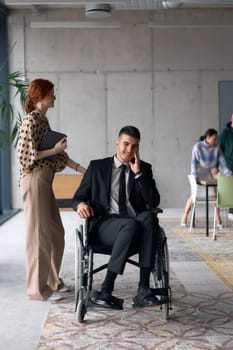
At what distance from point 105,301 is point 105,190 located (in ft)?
2.49

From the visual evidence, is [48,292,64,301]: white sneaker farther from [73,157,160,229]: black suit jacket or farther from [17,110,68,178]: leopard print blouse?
[17,110,68,178]: leopard print blouse

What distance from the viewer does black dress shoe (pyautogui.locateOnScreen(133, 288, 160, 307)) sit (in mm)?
3381

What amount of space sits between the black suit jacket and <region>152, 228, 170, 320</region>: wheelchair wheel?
1.02 ft

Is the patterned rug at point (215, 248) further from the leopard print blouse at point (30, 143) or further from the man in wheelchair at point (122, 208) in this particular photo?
the leopard print blouse at point (30, 143)

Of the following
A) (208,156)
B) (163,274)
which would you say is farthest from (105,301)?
(208,156)

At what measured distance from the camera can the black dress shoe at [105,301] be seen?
3.39 m

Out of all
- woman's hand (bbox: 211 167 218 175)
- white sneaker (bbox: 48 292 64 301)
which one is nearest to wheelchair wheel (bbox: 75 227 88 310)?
white sneaker (bbox: 48 292 64 301)

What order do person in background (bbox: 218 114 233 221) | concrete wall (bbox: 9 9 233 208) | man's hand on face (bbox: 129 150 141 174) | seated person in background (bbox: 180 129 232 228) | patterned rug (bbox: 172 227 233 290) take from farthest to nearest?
concrete wall (bbox: 9 9 233 208) < person in background (bbox: 218 114 233 221) < seated person in background (bbox: 180 129 232 228) < patterned rug (bbox: 172 227 233 290) < man's hand on face (bbox: 129 150 141 174)

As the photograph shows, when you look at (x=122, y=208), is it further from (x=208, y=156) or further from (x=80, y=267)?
(x=208, y=156)

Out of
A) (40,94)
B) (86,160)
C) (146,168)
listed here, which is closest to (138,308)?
(146,168)

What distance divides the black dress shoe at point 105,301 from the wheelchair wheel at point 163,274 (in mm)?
264

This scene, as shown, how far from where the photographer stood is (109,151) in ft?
32.8

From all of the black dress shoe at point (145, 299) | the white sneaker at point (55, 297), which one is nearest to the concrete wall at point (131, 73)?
the white sneaker at point (55, 297)

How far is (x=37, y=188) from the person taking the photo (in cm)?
396
